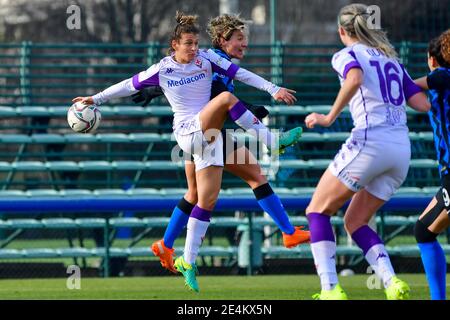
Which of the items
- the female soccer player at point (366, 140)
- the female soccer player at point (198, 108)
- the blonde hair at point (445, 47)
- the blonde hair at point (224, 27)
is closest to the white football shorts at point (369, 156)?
the female soccer player at point (366, 140)

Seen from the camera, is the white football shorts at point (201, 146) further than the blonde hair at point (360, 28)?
Yes

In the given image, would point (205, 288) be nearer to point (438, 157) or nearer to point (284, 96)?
point (284, 96)

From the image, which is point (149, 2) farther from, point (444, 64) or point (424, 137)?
point (444, 64)

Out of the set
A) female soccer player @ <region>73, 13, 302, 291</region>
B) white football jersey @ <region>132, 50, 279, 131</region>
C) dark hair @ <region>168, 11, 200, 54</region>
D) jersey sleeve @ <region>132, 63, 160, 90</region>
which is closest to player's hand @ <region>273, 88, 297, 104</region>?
female soccer player @ <region>73, 13, 302, 291</region>

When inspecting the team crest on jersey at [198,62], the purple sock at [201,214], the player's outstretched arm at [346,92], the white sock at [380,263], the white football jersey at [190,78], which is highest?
the team crest on jersey at [198,62]

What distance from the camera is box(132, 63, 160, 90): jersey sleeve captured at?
863 cm

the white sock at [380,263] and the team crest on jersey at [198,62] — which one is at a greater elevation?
the team crest on jersey at [198,62]

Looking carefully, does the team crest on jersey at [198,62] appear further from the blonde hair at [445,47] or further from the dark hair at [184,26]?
the blonde hair at [445,47]

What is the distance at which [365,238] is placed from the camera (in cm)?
709

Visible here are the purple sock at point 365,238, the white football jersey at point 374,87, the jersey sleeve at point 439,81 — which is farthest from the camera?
the jersey sleeve at point 439,81

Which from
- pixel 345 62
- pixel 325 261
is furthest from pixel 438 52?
pixel 325 261

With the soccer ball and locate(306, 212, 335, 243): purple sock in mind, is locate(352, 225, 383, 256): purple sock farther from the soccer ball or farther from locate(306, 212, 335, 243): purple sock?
the soccer ball

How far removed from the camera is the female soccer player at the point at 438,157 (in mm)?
7281

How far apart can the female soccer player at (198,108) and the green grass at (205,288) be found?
0.94m
